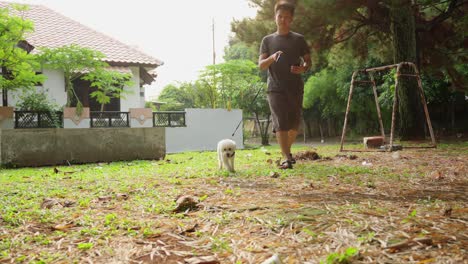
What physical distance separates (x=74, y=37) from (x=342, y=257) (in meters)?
14.8

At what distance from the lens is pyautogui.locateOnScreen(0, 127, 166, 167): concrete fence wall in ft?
20.8

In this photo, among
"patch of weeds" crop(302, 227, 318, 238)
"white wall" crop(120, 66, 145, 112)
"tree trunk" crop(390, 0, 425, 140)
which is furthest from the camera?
"white wall" crop(120, 66, 145, 112)

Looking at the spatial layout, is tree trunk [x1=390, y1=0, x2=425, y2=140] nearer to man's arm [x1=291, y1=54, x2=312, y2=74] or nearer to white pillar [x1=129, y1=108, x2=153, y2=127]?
man's arm [x1=291, y1=54, x2=312, y2=74]

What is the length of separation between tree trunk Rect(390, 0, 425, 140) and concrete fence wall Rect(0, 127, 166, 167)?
6.04 metres

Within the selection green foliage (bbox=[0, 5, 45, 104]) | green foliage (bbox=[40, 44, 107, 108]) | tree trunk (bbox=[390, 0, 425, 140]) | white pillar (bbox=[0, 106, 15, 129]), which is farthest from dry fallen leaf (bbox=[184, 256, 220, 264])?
tree trunk (bbox=[390, 0, 425, 140])

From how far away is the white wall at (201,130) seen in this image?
1091 cm

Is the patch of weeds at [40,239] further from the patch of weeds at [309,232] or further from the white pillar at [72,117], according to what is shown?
the white pillar at [72,117]

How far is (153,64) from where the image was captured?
13.9m

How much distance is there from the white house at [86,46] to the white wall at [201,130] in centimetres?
269

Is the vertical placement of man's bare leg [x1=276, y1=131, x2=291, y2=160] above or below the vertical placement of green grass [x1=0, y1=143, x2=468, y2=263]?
above

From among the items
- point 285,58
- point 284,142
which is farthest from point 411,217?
point 285,58

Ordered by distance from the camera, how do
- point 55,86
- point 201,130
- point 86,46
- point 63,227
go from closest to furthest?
1. point 63,227
2. point 201,130
3. point 55,86
4. point 86,46

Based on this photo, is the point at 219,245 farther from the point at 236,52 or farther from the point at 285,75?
the point at 236,52

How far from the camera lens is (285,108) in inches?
175
